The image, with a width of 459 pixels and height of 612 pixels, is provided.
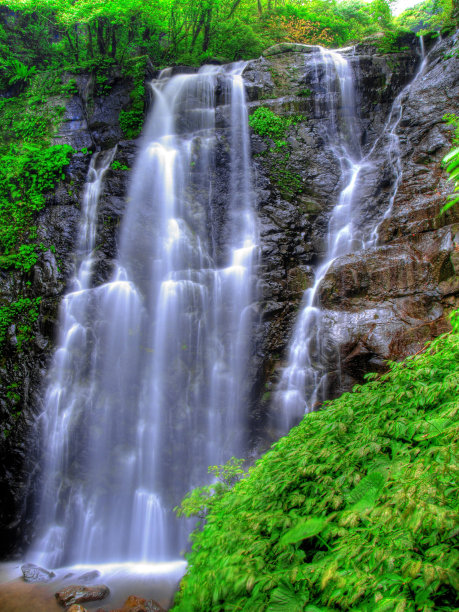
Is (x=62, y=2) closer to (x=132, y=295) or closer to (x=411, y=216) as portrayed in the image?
(x=132, y=295)

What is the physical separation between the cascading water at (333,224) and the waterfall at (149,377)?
114 centimetres

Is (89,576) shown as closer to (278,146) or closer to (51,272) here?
(51,272)

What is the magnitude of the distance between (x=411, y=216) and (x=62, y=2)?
548 inches

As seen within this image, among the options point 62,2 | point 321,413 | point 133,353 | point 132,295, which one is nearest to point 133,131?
point 62,2

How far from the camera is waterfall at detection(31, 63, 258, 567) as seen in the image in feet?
24.2

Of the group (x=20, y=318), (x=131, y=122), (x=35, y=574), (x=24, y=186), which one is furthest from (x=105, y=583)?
(x=131, y=122)

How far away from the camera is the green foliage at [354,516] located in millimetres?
1753

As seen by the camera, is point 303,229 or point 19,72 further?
point 19,72

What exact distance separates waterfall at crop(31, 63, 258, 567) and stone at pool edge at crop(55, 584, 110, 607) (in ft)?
3.69

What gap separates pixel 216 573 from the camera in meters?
2.41

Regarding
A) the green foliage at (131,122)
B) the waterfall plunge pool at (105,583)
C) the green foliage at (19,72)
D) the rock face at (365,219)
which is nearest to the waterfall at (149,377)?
the waterfall plunge pool at (105,583)

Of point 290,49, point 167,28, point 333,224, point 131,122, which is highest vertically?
point 167,28

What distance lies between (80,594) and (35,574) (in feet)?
4.24

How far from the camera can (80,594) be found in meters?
5.64
